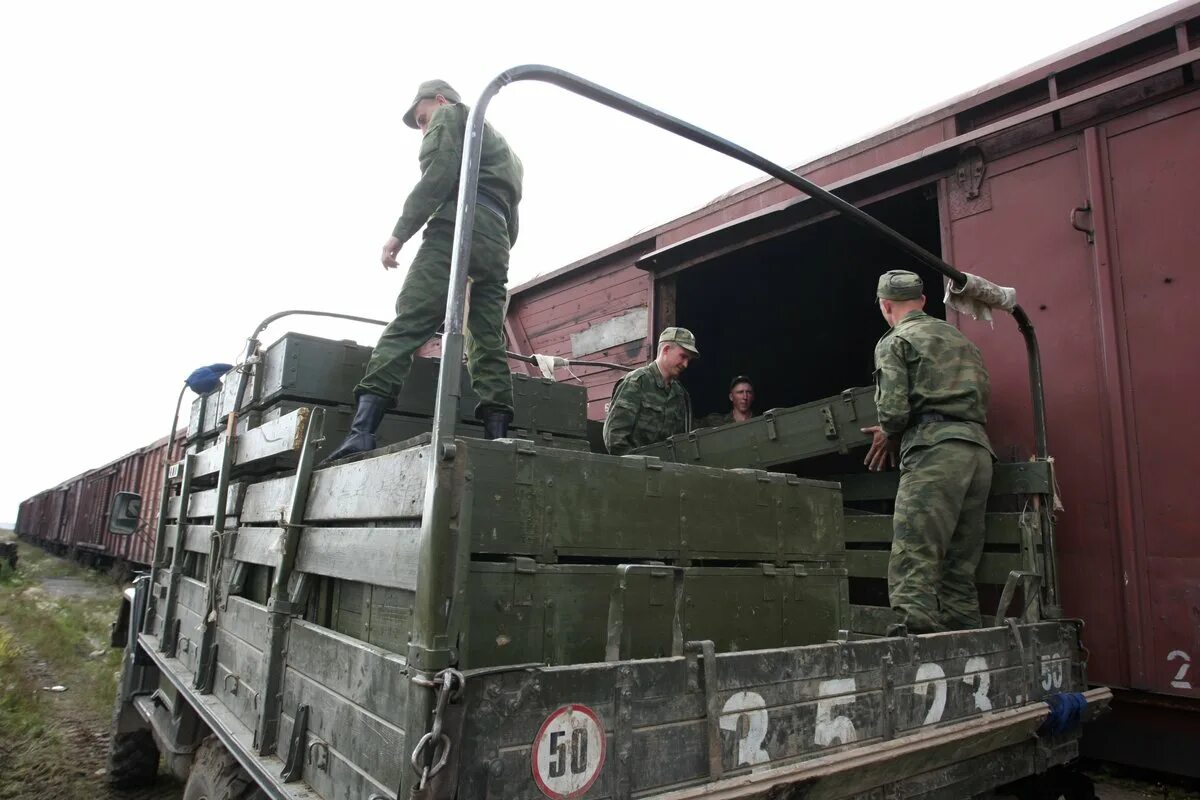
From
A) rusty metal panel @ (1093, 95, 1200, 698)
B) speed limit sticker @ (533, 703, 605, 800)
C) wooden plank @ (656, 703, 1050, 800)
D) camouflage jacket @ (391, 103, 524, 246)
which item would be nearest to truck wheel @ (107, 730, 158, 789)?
camouflage jacket @ (391, 103, 524, 246)

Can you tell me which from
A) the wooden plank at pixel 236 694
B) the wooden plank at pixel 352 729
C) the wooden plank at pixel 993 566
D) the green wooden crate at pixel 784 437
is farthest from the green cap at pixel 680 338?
the wooden plank at pixel 352 729

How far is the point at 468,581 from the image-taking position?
5.92 ft

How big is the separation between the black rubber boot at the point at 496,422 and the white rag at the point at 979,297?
2.34 metres

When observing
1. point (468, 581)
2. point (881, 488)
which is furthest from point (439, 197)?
point (881, 488)

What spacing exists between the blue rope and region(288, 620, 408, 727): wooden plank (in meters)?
2.46

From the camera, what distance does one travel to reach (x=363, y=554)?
79.7 inches

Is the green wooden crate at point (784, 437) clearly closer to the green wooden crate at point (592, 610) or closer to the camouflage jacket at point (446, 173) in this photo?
the green wooden crate at point (592, 610)

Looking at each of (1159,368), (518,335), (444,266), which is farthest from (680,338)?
(518,335)

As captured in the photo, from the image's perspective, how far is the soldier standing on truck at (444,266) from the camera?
291cm

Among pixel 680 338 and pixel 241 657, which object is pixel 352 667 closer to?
pixel 241 657

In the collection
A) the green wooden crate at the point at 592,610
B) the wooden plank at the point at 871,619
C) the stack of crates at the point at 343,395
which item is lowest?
the wooden plank at the point at 871,619

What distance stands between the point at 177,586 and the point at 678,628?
3.56 metres

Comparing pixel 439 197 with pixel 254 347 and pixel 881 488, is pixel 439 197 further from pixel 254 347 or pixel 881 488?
pixel 881 488

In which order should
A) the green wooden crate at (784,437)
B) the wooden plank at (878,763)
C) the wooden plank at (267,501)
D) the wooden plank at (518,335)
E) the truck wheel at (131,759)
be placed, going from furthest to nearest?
1. the wooden plank at (518,335)
2. the truck wheel at (131,759)
3. the green wooden crate at (784,437)
4. the wooden plank at (267,501)
5. the wooden plank at (878,763)
